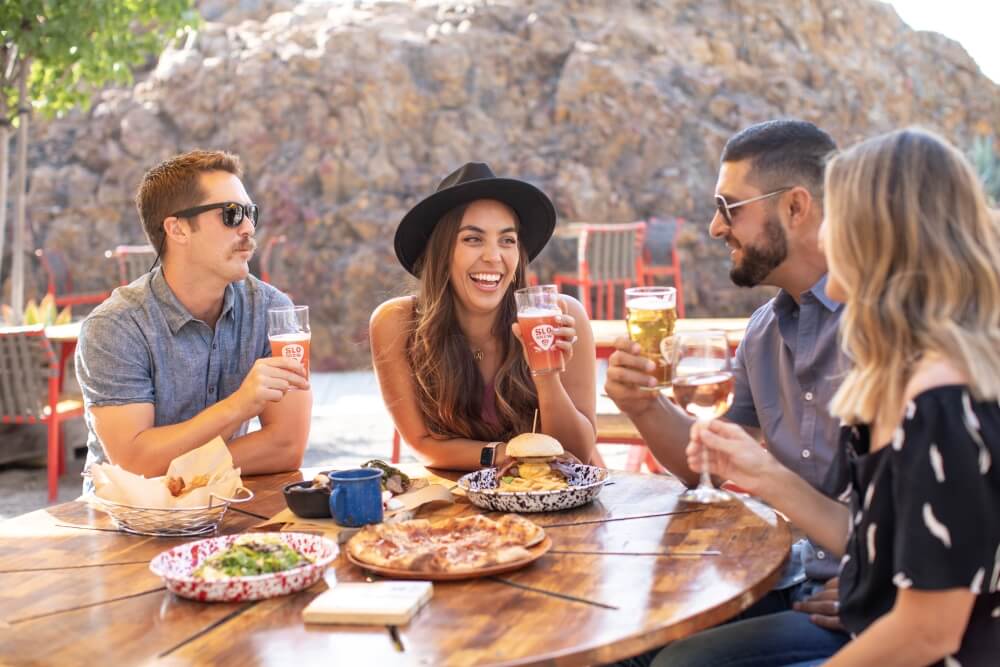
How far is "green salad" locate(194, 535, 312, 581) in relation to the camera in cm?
206

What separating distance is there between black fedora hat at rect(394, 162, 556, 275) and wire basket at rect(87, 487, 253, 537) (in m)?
1.38

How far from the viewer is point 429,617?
1.91 meters

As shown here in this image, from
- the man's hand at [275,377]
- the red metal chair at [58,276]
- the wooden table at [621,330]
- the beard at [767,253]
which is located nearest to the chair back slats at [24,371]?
the wooden table at [621,330]

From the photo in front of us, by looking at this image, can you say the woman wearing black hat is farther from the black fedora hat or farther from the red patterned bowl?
the red patterned bowl

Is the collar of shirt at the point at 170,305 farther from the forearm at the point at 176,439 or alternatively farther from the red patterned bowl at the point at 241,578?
the red patterned bowl at the point at 241,578

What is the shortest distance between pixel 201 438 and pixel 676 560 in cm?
148

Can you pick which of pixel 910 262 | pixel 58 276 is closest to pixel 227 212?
pixel 910 262

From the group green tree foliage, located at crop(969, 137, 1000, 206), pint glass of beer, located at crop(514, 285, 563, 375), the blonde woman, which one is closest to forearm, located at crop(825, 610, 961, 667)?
the blonde woman

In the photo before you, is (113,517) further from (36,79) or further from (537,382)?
(36,79)

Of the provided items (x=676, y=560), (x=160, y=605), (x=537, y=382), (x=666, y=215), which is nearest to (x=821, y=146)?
(x=537, y=382)

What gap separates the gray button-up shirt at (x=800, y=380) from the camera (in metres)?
2.71

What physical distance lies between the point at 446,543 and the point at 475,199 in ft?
5.40

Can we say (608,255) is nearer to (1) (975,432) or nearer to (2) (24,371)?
(2) (24,371)

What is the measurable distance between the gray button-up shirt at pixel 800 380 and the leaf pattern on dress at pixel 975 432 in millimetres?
935
